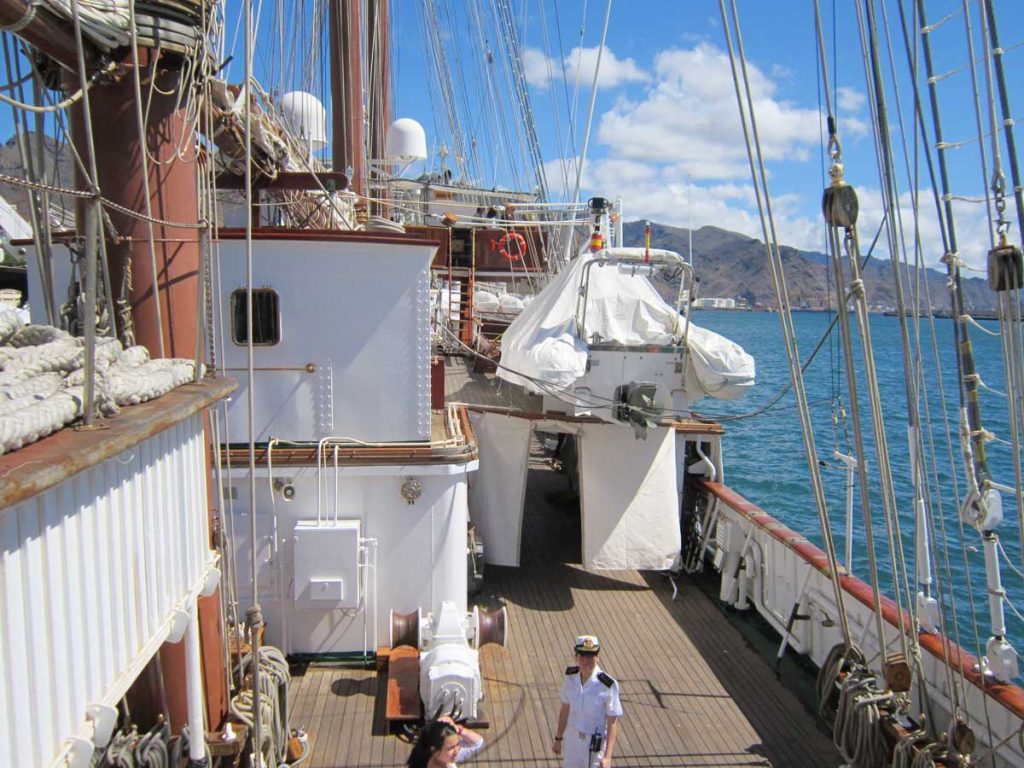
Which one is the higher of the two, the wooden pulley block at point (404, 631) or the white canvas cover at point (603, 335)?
the white canvas cover at point (603, 335)

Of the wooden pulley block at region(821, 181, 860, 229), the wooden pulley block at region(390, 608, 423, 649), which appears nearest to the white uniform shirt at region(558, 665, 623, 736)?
the wooden pulley block at region(390, 608, 423, 649)

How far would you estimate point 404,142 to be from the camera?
1878cm

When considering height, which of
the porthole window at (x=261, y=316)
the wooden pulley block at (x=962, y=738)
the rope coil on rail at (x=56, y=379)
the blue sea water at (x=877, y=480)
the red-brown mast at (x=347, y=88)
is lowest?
the blue sea water at (x=877, y=480)

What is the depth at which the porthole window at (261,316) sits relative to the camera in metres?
5.94

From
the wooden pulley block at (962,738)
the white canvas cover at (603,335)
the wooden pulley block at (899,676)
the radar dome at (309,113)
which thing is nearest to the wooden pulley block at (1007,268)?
the wooden pulley block at (899,676)

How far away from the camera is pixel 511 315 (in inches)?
845

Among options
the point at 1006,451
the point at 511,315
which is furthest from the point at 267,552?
the point at 1006,451

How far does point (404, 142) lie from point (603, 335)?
12.5 meters

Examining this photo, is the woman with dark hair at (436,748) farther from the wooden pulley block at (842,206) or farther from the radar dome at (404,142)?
the radar dome at (404,142)

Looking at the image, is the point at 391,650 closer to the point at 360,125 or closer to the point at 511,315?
the point at 360,125

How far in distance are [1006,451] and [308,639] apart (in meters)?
24.9

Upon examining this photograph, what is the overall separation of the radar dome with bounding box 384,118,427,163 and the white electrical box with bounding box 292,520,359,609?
1444 cm

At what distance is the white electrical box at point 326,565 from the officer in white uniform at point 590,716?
2305 millimetres

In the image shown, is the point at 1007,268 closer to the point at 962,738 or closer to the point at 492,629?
the point at 962,738
